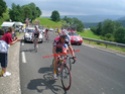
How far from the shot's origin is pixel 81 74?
9.41 meters

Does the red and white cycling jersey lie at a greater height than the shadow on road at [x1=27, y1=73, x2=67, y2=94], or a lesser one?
greater

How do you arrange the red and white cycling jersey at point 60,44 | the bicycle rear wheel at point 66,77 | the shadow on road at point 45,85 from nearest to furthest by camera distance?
the bicycle rear wheel at point 66,77, the shadow on road at point 45,85, the red and white cycling jersey at point 60,44

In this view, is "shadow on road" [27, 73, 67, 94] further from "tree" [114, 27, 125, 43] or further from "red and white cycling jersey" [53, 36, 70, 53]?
"tree" [114, 27, 125, 43]

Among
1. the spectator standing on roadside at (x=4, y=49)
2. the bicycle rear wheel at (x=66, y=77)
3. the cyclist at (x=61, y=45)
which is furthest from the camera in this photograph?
the spectator standing on roadside at (x=4, y=49)

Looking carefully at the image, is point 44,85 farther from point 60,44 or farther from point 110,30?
point 110,30

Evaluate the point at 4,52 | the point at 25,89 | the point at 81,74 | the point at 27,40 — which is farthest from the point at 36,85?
the point at 27,40

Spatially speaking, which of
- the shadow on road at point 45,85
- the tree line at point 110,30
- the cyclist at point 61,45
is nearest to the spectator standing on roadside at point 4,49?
the shadow on road at point 45,85

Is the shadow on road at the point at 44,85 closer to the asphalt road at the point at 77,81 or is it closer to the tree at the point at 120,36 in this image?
the asphalt road at the point at 77,81

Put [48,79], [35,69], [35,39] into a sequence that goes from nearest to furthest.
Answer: [48,79] < [35,69] < [35,39]

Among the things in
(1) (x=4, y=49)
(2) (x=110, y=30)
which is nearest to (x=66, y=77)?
(1) (x=4, y=49)

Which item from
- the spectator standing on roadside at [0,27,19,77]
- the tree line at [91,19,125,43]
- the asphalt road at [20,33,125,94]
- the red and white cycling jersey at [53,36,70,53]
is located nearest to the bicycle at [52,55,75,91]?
the asphalt road at [20,33,125,94]

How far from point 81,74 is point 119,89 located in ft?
7.18

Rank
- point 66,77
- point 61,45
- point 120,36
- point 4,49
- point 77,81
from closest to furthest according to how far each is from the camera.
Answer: point 66,77, point 61,45, point 77,81, point 4,49, point 120,36

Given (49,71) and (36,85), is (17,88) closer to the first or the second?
(36,85)
